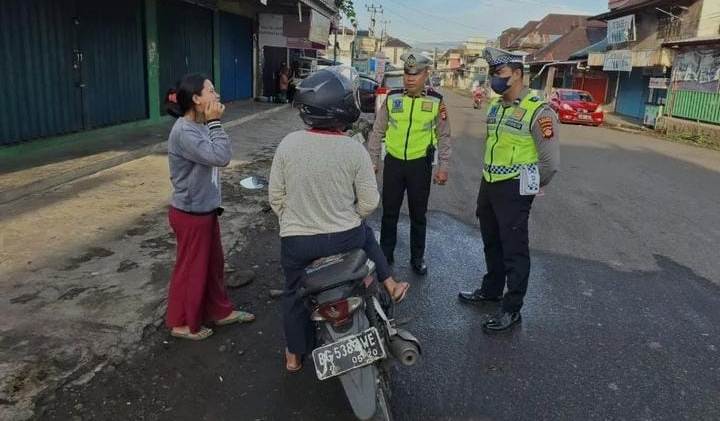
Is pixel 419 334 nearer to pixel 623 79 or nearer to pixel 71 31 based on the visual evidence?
pixel 71 31

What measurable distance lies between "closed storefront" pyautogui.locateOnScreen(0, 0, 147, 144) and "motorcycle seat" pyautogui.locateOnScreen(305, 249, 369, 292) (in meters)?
7.13

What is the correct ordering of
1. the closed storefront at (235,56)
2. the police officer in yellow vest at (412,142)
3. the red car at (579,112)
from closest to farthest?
1. the police officer in yellow vest at (412,142)
2. the closed storefront at (235,56)
3. the red car at (579,112)

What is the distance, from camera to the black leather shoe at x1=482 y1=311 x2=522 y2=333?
3.96 m

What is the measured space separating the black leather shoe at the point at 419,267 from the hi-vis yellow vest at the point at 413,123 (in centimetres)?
98

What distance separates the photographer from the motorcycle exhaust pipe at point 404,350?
2.60 meters

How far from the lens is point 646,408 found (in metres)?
3.09

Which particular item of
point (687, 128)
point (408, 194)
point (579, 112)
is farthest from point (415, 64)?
point (579, 112)

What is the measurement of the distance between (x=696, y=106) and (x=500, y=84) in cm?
2067

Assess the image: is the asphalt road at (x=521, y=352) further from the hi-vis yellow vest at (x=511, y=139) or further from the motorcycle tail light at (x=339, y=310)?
the hi-vis yellow vest at (x=511, y=139)

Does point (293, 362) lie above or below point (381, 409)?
below

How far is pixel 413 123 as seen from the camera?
4688 mm

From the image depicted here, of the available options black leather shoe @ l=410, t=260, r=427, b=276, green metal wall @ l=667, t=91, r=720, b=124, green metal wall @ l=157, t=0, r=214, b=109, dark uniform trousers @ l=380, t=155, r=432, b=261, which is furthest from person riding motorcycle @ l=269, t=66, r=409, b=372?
green metal wall @ l=667, t=91, r=720, b=124

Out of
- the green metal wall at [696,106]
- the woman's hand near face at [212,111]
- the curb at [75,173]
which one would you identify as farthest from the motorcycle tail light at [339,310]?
the green metal wall at [696,106]

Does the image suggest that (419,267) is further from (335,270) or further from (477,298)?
(335,270)
